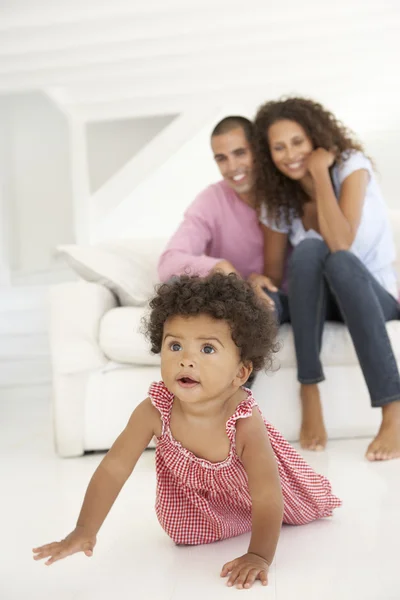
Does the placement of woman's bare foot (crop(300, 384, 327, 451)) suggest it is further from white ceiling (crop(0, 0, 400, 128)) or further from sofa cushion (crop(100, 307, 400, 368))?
white ceiling (crop(0, 0, 400, 128))

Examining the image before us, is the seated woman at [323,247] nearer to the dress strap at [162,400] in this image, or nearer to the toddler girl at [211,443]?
the toddler girl at [211,443]

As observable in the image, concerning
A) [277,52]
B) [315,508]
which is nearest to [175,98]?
[277,52]

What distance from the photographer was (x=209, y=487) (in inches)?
56.4

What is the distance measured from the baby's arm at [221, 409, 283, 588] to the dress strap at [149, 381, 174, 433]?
0.43 ft

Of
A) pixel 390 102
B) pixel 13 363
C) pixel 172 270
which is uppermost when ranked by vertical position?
pixel 390 102

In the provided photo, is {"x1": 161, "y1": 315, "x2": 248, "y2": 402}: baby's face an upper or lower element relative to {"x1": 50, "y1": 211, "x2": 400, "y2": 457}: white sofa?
upper

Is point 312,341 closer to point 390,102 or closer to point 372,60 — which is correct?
point 372,60

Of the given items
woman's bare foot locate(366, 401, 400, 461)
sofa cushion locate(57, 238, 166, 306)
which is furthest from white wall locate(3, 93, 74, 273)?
woman's bare foot locate(366, 401, 400, 461)

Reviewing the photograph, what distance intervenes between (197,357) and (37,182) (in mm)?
6078

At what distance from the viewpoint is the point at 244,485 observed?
141 centimetres

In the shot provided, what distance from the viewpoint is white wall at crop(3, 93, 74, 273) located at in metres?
7.05

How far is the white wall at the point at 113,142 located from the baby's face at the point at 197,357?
20.4 feet

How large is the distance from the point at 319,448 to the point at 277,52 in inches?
156

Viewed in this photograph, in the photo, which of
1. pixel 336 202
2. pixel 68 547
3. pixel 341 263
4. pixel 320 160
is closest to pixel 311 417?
pixel 341 263
